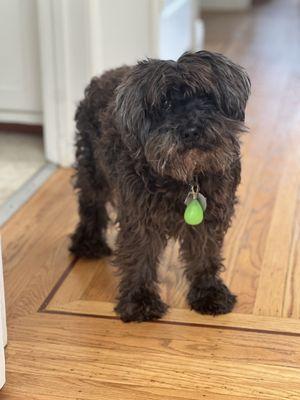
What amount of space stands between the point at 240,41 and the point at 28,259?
394cm

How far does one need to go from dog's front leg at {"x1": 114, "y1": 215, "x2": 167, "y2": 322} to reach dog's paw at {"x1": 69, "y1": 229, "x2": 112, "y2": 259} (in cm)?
37

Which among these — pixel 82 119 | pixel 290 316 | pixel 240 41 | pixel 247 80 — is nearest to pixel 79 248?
pixel 82 119

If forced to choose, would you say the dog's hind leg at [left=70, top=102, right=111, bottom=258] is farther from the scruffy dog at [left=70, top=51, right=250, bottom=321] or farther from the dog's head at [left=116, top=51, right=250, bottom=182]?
the dog's head at [left=116, top=51, right=250, bottom=182]

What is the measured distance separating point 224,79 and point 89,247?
961 mm

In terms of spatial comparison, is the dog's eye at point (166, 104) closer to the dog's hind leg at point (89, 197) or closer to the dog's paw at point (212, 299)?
the dog's hind leg at point (89, 197)

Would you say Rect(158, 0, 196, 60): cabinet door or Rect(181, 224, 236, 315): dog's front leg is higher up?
Rect(158, 0, 196, 60): cabinet door

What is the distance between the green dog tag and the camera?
75.5 inches

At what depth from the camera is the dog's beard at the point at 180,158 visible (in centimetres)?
176

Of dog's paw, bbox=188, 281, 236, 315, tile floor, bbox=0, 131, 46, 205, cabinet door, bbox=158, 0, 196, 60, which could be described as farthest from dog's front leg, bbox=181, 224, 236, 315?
cabinet door, bbox=158, 0, 196, 60

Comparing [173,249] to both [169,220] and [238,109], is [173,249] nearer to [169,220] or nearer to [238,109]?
[169,220]

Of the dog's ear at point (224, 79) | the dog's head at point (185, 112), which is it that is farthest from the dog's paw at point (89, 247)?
the dog's ear at point (224, 79)

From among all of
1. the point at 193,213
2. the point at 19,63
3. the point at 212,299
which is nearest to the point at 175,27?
the point at 19,63

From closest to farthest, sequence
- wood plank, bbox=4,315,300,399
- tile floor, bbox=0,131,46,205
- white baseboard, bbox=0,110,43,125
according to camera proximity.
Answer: wood plank, bbox=4,315,300,399 < tile floor, bbox=0,131,46,205 < white baseboard, bbox=0,110,43,125

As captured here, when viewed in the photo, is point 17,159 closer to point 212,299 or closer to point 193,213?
point 212,299
